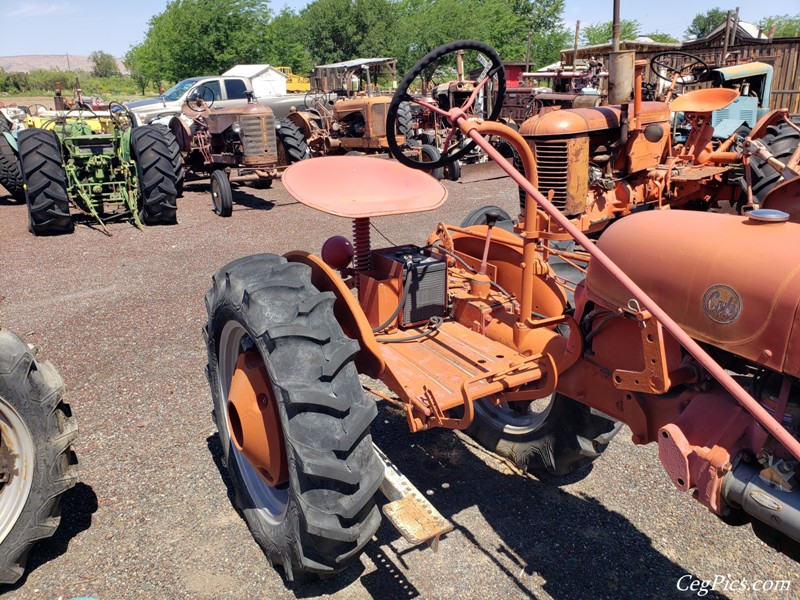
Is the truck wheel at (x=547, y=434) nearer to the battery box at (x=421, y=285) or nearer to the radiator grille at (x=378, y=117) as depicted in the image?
the battery box at (x=421, y=285)

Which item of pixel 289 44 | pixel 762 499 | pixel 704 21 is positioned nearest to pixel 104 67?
pixel 289 44

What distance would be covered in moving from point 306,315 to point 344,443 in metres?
0.47

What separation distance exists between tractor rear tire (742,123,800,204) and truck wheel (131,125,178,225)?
7.13 metres

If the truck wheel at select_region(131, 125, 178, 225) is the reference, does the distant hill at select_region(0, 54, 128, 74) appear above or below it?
above

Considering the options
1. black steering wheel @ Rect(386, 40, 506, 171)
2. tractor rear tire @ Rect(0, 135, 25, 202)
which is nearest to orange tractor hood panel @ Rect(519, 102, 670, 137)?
black steering wheel @ Rect(386, 40, 506, 171)

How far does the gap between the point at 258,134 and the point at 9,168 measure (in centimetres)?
430

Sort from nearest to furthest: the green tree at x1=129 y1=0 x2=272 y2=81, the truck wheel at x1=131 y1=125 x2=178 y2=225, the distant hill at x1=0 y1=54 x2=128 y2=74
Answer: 1. the truck wheel at x1=131 y1=125 x2=178 y2=225
2. the green tree at x1=129 y1=0 x2=272 y2=81
3. the distant hill at x1=0 y1=54 x2=128 y2=74

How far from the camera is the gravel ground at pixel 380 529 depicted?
8.09ft

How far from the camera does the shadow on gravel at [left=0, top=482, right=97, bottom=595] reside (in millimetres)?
2580

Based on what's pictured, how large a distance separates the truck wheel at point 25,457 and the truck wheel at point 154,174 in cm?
637

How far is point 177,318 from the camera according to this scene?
17.4ft

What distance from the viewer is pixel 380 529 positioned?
8.96 ft

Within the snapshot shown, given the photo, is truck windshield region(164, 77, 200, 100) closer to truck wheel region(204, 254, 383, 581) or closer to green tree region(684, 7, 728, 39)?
truck wheel region(204, 254, 383, 581)

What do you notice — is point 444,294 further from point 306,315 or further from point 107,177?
point 107,177
